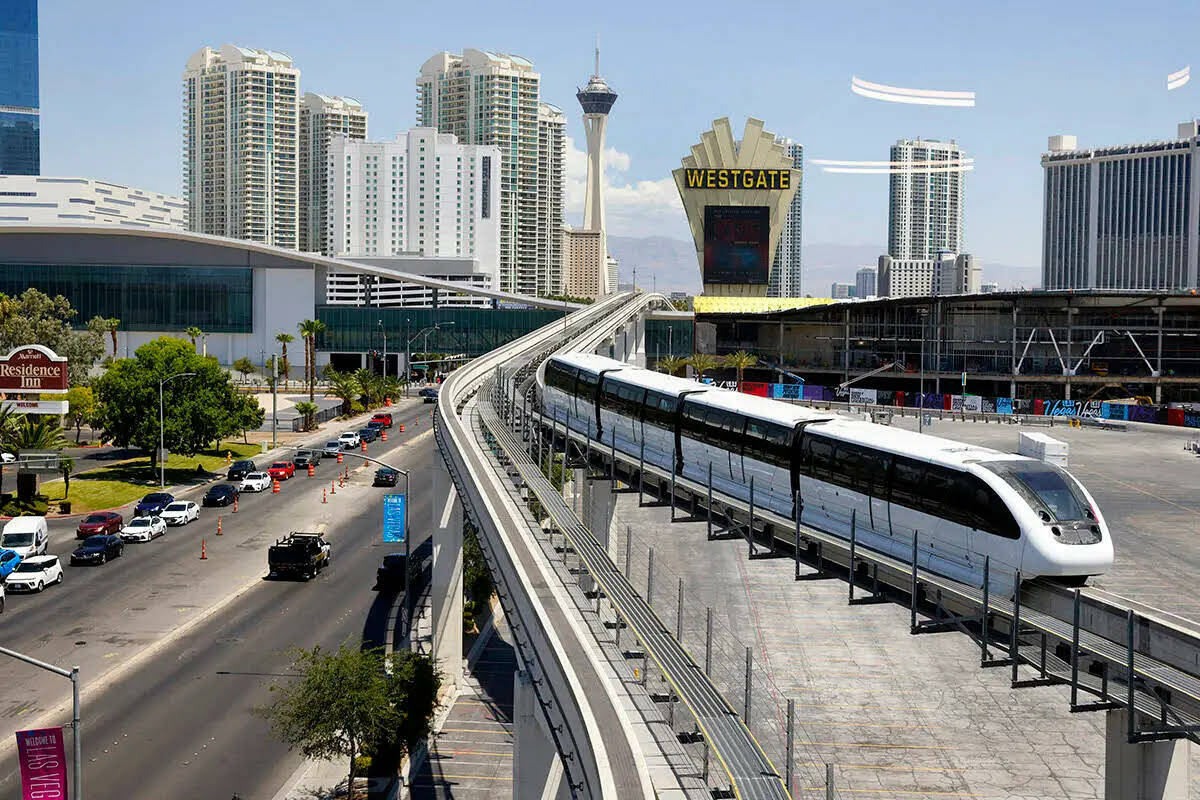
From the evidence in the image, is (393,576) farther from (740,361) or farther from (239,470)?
(740,361)

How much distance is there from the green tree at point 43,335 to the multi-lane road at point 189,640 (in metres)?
40.2

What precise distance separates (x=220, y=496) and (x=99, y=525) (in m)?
12.1

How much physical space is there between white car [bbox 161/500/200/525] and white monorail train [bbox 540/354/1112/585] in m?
39.5

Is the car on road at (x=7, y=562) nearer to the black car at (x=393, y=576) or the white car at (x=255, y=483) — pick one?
the black car at (x=393, y=576)

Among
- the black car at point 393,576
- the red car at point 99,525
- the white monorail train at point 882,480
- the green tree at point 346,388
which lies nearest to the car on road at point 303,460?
the red car at point 99,525

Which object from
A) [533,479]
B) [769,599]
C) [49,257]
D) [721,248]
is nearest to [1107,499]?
[769,599]

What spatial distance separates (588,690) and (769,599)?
5568 centimetres

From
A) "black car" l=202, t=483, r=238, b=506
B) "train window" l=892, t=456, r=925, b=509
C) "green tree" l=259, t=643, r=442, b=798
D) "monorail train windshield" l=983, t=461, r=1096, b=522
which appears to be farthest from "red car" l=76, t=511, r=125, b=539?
"monorail train windshield" l=983, t=461, r=1096, b=522

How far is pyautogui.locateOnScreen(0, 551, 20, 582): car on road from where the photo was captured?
62.5 metres

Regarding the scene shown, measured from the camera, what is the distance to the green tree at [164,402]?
9000cm

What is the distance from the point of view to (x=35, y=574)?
202 ft

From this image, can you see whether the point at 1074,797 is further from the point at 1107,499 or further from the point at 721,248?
the point at 721,248

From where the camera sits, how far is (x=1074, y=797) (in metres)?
47.8

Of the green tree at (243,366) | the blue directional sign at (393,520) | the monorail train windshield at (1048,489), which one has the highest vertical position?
the monorail train windshield at (1048,489)
